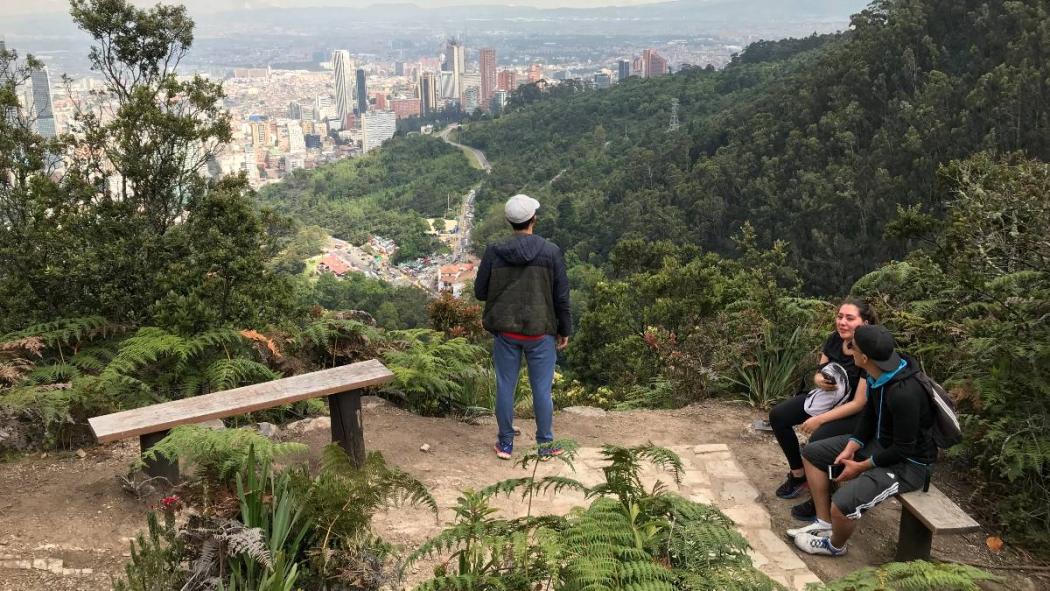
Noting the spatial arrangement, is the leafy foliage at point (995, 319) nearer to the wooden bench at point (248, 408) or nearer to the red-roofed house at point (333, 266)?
the wooden bench at point (248, 408)

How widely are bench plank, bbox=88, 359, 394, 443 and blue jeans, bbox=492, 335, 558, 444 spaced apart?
23.0 inches

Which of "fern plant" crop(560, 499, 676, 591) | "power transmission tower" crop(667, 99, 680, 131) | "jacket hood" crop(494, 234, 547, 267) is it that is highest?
"jacket hood" crop(494, 234, 547, 267)

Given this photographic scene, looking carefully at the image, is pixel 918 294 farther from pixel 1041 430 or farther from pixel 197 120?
pixel 197 120

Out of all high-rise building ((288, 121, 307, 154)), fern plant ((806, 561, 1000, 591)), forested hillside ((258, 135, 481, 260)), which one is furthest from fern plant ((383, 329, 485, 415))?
high-rise building ((288, 121, 307, 154))

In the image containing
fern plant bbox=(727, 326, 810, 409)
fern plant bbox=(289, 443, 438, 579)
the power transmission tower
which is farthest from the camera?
the power transmission tower

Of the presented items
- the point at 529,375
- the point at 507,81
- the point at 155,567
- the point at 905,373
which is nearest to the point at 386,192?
the point at 507,81

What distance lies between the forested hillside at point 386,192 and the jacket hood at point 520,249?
191 ft

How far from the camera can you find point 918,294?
4.65 meters

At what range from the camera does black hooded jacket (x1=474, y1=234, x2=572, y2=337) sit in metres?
3.66

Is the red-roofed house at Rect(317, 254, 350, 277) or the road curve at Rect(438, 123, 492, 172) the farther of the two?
the road curve at Rect(438, 123, 492, 172)

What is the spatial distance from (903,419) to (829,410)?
23.3 inches

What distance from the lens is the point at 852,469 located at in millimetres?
2990

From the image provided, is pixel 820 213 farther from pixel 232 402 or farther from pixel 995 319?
pixel 232 402

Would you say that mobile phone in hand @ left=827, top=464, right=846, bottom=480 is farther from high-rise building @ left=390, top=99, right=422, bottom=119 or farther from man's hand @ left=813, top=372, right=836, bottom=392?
high-rise building @ left=390, top=99, right=422, bottom=119
